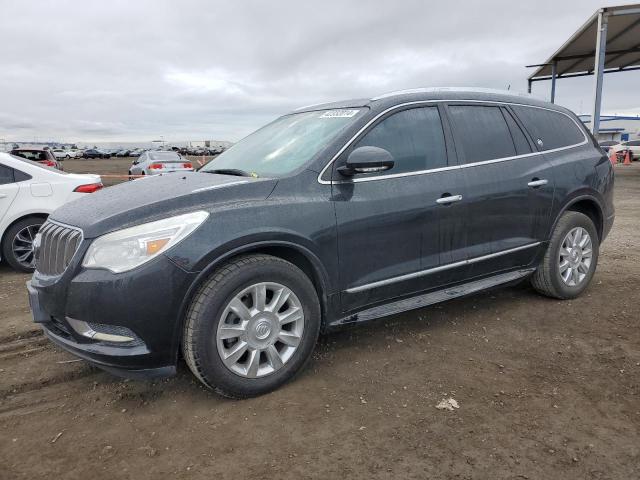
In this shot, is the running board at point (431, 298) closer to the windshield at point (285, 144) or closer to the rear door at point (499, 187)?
the rear door at point (499, 187)

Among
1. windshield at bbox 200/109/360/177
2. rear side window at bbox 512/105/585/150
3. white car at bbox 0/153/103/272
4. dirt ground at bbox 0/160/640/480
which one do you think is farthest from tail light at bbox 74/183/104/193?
rear side window at bbox 512/105/585/150

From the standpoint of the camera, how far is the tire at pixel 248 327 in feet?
8.71

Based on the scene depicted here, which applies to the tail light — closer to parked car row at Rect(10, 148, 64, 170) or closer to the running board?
the running board

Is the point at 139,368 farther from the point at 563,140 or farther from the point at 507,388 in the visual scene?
the point at 563,140

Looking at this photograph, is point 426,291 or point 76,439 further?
point 426,291

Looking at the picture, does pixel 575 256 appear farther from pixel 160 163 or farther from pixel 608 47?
pixel 608 47

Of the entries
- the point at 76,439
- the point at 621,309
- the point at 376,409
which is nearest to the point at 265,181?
the point at 376,409

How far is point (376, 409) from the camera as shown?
2.74 meters

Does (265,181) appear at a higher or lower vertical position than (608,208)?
higher

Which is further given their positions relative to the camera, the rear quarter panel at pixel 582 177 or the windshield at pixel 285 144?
the rear quarter panel at pixel 582 177

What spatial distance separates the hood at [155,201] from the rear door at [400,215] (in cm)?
59

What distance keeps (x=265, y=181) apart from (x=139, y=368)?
1261 mm

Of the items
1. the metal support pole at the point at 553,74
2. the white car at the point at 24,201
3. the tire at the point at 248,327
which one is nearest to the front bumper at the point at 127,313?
the tire at the point at 248,327

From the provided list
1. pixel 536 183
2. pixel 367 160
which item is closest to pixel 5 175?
pixel 367 160
